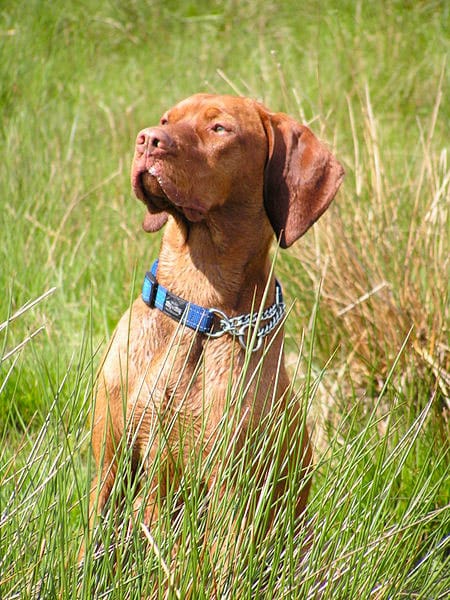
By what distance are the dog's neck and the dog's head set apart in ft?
0.21

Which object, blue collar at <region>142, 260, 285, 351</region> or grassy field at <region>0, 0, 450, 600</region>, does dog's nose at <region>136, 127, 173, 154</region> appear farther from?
grassy field at <region>0, 0, 450, 600</region>

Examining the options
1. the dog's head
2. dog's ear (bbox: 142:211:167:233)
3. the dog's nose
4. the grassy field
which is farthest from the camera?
dog's ear (bbox: 142:211:167:233)

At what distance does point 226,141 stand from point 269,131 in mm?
215

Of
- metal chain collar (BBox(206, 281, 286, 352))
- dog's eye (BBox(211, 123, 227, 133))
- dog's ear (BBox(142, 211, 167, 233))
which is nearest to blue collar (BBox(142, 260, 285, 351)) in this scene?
metal chain collar (BBox(206, 281, 286, 352))

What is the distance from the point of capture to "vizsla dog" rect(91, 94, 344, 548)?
275 centimetres

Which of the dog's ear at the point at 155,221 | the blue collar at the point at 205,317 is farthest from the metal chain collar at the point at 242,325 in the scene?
the dog's ear at the point at 155,221

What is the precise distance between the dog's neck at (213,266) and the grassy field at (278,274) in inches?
16.4

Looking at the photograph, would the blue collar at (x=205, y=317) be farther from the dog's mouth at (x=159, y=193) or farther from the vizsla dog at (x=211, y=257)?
the dog's mouth at (x=159, y=193)

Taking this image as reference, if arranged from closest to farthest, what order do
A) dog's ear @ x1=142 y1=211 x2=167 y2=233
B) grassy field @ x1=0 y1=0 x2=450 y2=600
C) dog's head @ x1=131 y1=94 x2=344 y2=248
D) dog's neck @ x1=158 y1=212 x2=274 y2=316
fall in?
1. grassy field @ x1=0 y1=0 x2=450 y2=600
2. dog's head @ x1=131 y1=94 x2=344 y2=248
3. dog's neck @ x1=158 y1=212 x2=274 y2=316
4. dog's ear @ x1=142 y1=211 x2=167 y2=233

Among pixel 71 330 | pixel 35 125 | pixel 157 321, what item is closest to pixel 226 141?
pixel 157 321

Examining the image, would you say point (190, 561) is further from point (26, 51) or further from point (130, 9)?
point (130, 9)

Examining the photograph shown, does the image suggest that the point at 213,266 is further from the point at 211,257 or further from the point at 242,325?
the point at 242,325

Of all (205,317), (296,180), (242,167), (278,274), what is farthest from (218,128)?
(278,274)

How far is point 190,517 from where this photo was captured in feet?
6.64
